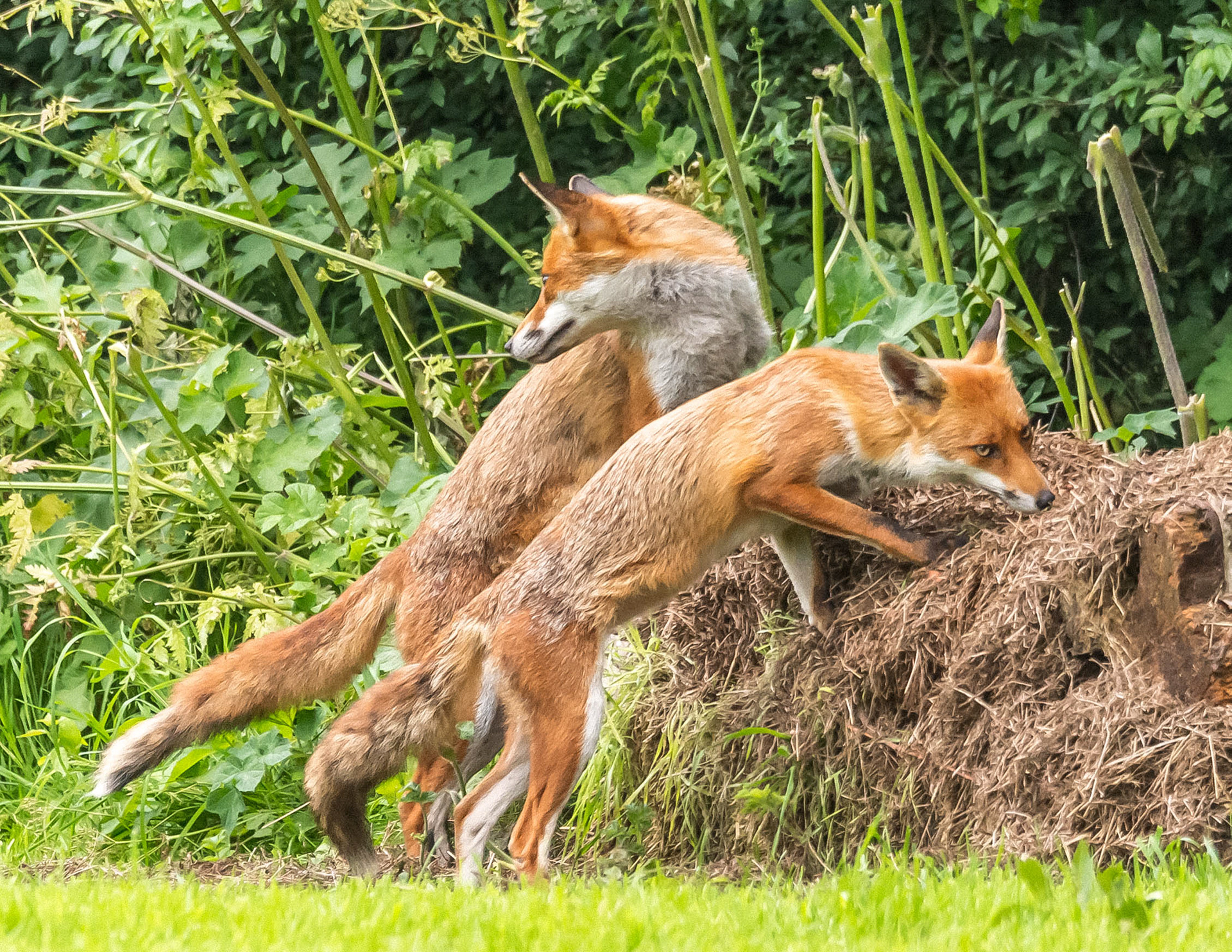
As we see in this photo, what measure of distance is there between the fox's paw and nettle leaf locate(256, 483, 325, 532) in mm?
2774

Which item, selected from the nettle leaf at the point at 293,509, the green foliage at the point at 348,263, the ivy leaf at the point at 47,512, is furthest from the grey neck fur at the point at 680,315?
the ivy leaf at the point at 47,512

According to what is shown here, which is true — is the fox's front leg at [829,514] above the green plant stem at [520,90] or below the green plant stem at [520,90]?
below

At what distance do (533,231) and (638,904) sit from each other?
552 centimetres

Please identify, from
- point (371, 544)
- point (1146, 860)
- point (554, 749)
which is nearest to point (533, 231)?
point (371, 544)

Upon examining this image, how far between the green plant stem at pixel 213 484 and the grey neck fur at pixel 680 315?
173 centimetres

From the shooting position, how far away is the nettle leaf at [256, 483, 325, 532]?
5672mm

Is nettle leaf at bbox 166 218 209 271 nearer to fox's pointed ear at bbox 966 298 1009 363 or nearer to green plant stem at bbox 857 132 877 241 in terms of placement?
green plant stem at bbox 857 132 877 241

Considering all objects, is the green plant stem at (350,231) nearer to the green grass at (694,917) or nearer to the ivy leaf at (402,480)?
the ivy leaf at (402,480)

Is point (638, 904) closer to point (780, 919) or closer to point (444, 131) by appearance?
point (780, 919)

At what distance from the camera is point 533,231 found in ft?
25.7

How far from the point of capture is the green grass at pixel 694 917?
8.11ft

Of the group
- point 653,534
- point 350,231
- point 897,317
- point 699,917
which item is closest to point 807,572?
point 653,534

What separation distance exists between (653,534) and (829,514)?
52 centimetres

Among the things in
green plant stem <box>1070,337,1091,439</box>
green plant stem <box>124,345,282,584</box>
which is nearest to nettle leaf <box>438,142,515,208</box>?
green plant stem <box>124,345,282,584</box>
